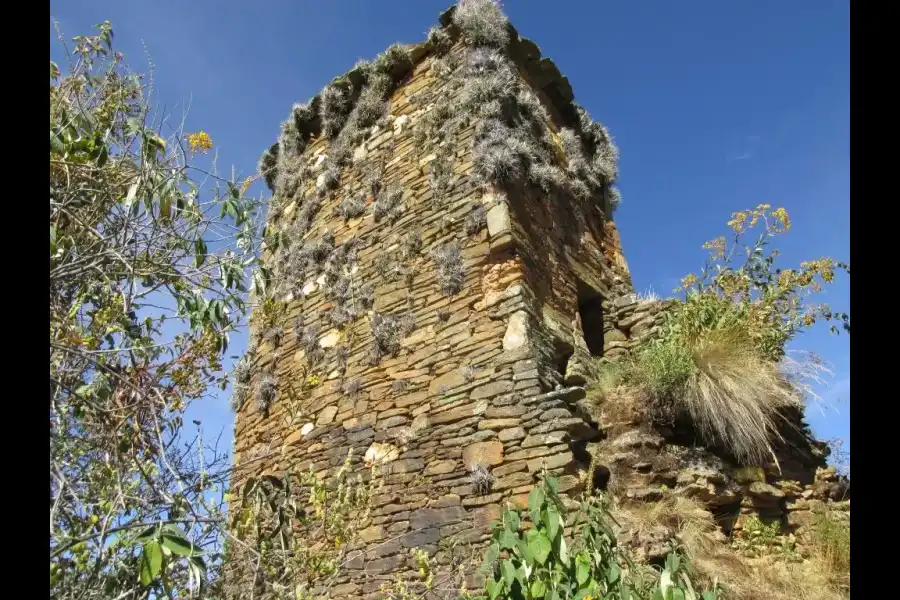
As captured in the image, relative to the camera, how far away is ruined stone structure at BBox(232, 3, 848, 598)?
5.01 meters

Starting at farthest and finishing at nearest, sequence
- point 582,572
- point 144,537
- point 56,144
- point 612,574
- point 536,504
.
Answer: point 536,504
point 612,574
point 582,572
point 56,144
point 144,537

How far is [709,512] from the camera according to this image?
493 cm

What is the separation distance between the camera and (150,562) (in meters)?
1.80

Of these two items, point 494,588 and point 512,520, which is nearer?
point 494,588

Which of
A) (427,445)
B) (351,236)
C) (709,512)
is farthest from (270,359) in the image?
(709,512)

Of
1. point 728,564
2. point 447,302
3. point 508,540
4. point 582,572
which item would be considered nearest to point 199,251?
point 508,540

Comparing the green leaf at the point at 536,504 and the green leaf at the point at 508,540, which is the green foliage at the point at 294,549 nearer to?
the green leaf at the point at 508,540

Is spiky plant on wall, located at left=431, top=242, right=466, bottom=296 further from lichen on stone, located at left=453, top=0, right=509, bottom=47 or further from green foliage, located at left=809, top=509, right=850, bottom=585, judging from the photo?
green foliage, located at left=809, top=509, right=850, bottom=585

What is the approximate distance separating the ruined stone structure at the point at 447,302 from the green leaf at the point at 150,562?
6.63 feet

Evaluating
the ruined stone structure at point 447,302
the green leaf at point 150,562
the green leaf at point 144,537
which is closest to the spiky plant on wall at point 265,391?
the ruined stone structure at point 447,302

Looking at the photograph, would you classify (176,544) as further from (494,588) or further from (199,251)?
(494,588)

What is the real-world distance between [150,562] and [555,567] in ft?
7.25

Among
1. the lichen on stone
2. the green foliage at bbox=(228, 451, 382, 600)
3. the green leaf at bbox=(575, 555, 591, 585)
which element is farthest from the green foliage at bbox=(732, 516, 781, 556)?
the lichen on stone
